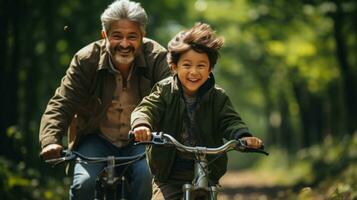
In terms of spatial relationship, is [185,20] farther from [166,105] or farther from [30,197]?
[166,105]

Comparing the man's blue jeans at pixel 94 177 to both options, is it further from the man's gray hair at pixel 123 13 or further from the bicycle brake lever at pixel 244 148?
the bicycle brake lever at pixel 244 148

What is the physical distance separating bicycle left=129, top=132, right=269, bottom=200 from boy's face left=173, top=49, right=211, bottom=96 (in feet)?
1.76

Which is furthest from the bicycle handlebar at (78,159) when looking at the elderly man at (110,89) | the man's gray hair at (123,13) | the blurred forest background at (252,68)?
the blurred forest background at (252,68)

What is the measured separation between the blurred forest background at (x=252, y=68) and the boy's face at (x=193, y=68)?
7.58 ft

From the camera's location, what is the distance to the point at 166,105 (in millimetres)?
5297

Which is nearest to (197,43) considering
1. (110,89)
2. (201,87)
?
(201,87)

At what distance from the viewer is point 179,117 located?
527cm

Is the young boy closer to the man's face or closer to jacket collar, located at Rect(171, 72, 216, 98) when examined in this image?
jacket collar, located at Rect(171, 72, 216, 98)

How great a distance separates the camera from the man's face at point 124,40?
593 cm

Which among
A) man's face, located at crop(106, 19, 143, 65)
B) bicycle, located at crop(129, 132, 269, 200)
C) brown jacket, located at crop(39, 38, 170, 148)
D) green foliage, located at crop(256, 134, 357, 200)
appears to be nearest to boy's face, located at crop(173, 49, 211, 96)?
bicycle, located at crop(129, 132, 269, 200)

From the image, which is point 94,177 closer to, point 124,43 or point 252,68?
point 124,43

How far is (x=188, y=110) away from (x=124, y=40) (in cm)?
95

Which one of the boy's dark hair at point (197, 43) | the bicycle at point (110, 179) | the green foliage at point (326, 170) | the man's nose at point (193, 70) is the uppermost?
the green foliage at point (326, 170)

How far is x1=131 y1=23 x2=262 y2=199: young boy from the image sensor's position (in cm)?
517
